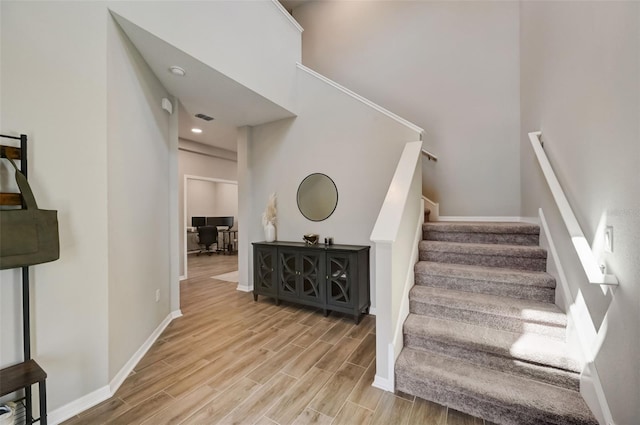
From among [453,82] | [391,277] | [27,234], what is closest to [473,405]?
[391,277]

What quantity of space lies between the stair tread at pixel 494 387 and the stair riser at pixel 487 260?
971 mm

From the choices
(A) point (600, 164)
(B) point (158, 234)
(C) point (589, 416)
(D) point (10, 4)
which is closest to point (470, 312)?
(C) point (589, 416)

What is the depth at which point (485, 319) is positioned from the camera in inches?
75.6

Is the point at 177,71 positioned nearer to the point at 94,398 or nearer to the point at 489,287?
the point at 94,398

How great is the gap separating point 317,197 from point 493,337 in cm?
250

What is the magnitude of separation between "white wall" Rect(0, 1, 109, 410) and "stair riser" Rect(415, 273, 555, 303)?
2.58 m

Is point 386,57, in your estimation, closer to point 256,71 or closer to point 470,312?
point 256,71

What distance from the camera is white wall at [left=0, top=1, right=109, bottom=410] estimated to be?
138 cm

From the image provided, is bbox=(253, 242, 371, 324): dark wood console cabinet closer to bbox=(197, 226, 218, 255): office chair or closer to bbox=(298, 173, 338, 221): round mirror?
bbox=(298, 173, 338, 221): round mirror

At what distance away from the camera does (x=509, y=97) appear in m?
3.43

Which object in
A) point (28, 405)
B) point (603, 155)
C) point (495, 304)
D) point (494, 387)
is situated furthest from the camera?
point (495, 304)

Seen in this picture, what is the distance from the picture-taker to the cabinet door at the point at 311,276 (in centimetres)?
311

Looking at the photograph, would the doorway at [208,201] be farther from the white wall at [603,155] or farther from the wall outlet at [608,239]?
the wall outlet at [608,239]

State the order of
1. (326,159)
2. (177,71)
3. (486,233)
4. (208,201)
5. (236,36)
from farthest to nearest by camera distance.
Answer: (208,201)
(326,159)
(236,36)
(486,233)
(177,71)
